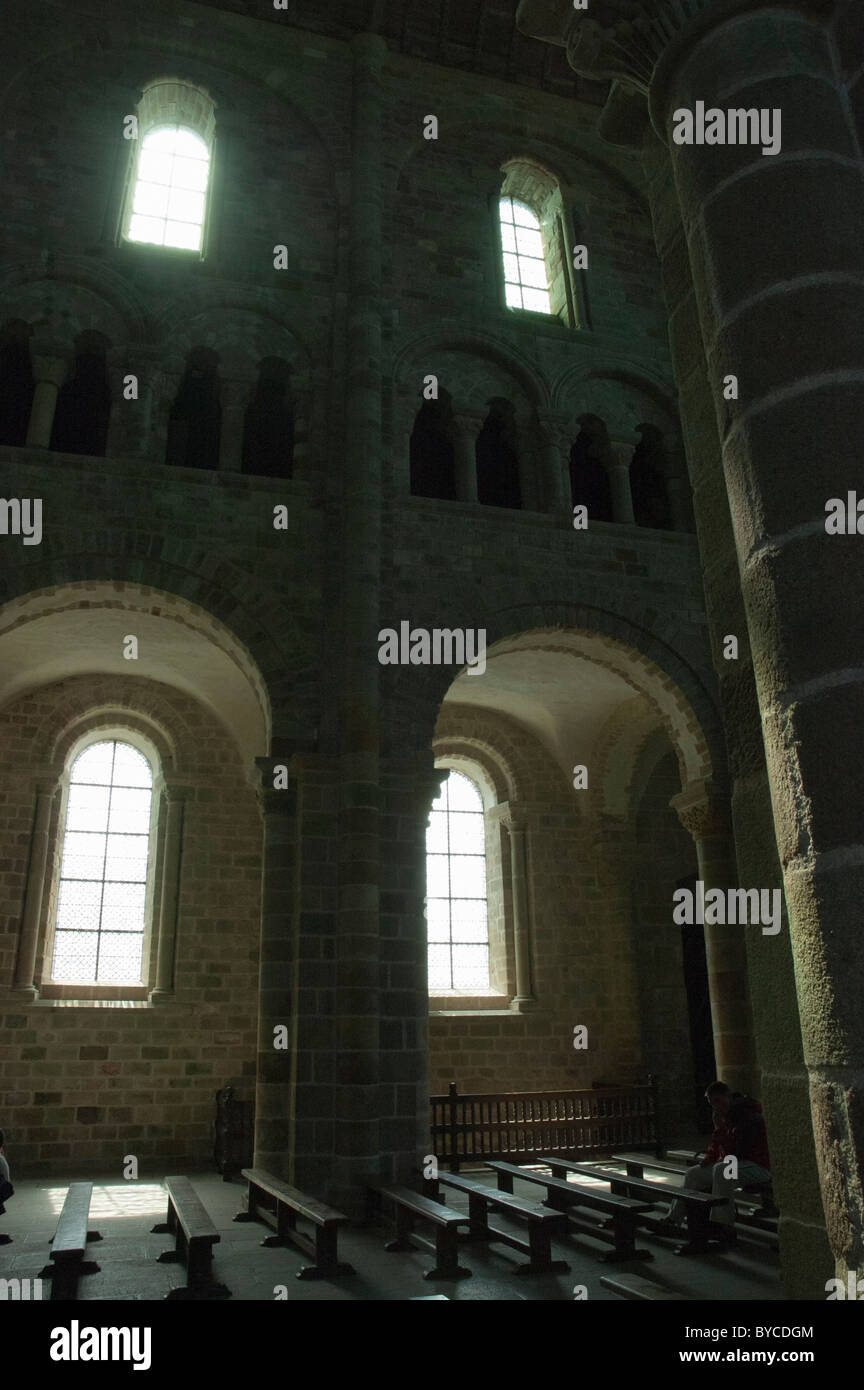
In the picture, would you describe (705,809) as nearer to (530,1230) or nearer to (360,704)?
(360,704)

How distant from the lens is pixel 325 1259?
5.37 meters

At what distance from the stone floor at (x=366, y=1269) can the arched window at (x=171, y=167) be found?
9.37 meters

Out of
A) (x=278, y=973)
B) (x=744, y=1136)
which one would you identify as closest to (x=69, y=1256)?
(x=278, y=973)

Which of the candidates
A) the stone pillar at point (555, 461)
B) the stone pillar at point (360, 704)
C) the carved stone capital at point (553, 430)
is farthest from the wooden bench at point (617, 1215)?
the carved stone capital at point (553, 430)

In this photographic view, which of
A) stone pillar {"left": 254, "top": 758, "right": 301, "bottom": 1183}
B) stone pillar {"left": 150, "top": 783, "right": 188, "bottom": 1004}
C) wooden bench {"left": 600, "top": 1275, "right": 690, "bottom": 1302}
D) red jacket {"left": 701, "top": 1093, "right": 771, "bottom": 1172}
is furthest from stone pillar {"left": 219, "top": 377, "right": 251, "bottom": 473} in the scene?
wooden bench {"left": 600, "top": 1275, "right": 690, "bottom": 1302}

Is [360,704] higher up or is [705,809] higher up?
[360,704]

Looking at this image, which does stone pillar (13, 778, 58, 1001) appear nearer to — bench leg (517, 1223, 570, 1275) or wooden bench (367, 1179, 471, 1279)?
wooden bench (367, 1179, 471, 1279)

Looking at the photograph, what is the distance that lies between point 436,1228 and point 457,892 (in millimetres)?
7629

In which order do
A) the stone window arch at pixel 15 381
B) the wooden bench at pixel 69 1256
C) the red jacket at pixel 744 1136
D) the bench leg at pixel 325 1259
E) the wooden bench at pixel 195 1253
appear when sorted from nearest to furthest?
the wooden bench at pixel 69 1256
the wooden bench at pixel 195 1253
the bench leg at pixel 325 1259
the red jacket at pixel 744 1136
the stone window arch at pixel 15 381

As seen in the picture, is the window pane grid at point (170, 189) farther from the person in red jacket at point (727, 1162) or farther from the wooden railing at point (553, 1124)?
the person in red jacket at point (727, 1162)

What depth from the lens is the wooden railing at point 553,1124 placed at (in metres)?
9.80

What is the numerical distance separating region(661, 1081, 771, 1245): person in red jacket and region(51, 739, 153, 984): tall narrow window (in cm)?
705

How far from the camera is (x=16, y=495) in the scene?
880 cm

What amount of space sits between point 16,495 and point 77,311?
227 centimetres
